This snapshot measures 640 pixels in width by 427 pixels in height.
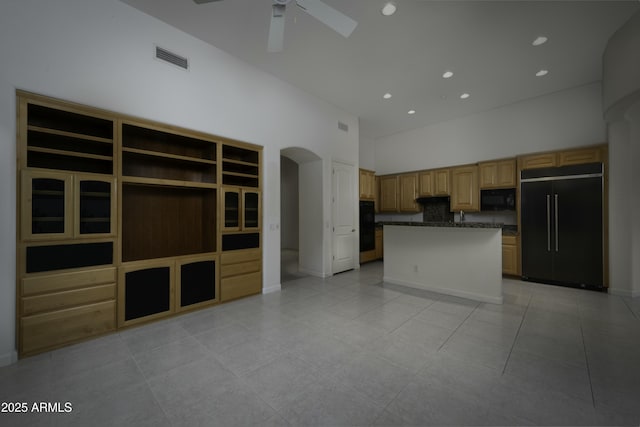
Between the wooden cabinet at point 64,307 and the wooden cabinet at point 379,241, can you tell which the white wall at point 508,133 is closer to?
the wooden cabinet at point 379,241

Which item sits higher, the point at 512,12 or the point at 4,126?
the point at 512,12

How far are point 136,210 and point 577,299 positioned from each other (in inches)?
250

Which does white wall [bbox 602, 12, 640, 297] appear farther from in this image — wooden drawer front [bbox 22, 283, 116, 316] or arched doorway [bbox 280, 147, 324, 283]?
wooden drawer front [bbox 22, 283, 116, 316]

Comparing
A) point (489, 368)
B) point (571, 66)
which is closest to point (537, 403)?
point (489, 368)

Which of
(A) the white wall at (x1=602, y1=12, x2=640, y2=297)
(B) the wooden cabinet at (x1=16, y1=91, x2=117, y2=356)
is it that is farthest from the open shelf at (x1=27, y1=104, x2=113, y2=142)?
(A) the white wall at (x1=602, y1=12, x2=640, y2=297)

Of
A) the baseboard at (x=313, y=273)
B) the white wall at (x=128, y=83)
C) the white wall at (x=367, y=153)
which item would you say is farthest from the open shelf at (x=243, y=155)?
the white wall at (x=367, y=153)

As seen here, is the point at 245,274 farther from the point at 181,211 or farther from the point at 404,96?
the point at 404,96

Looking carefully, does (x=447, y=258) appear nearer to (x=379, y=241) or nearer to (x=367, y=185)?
(x=379, y=241)

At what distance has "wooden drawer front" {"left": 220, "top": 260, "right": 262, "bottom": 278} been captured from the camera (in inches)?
137

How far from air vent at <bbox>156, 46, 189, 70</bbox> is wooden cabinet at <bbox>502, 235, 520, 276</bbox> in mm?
6181

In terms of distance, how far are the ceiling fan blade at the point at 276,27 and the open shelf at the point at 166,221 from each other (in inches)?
79.1

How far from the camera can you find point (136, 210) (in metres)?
3.16

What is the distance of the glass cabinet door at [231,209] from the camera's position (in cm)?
350

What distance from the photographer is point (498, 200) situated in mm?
5074
